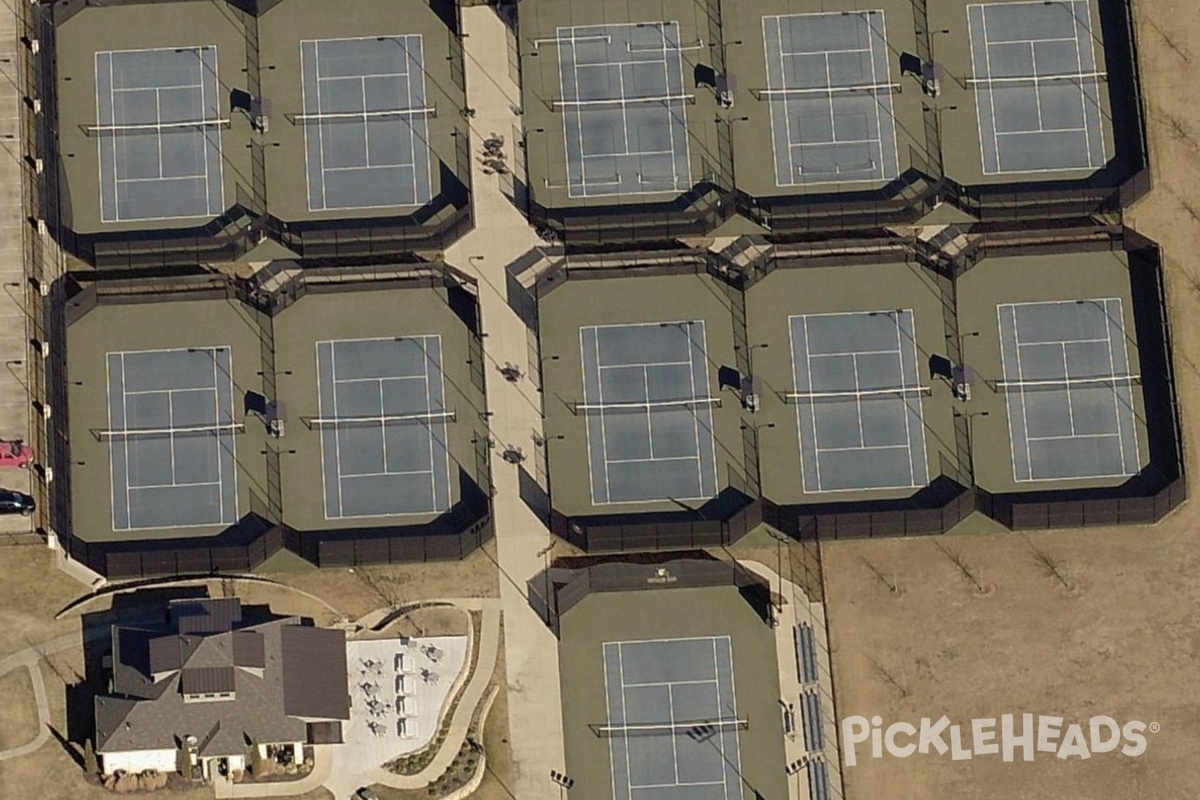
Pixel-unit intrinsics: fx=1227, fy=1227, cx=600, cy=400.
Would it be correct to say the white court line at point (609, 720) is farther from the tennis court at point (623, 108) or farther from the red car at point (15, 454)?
the red car at point (15, 454)

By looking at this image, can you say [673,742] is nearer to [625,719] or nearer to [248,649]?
[625,719]

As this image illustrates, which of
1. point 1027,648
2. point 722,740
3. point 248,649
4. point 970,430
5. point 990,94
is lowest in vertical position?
point 722,740

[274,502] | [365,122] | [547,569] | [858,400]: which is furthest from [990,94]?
[274,502]

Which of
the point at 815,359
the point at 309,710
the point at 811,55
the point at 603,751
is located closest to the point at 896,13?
the point at 811,55

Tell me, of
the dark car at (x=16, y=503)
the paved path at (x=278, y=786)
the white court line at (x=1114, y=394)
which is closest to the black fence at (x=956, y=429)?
the white court line at (x=1114, y=394)

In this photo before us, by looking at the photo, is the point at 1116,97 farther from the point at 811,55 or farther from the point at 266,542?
the point at 266,542

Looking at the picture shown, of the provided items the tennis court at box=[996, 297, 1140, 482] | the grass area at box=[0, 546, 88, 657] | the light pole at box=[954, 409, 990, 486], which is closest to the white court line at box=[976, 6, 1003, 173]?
the tennis court at box=[996, 297, 1140, 482]
